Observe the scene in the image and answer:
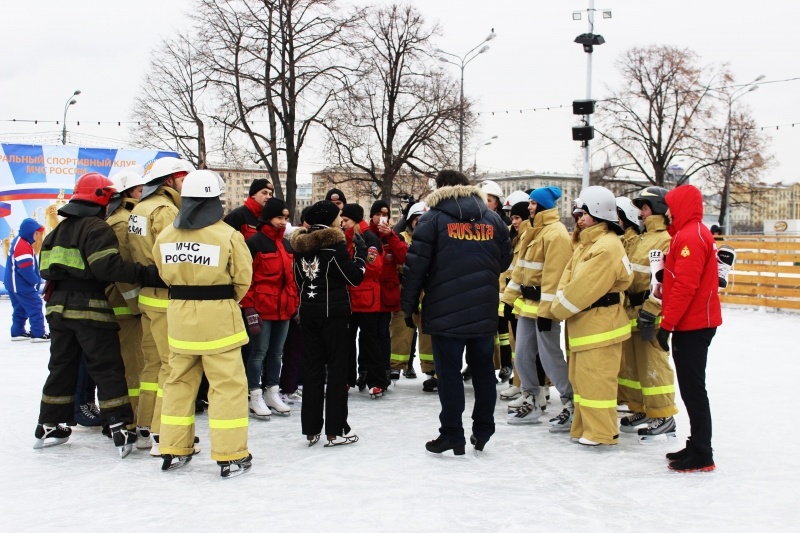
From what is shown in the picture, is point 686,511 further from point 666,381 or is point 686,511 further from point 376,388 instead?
point 376,388

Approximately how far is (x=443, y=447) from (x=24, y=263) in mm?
7901

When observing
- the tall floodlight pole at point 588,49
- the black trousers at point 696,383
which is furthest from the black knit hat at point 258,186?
the tall floodlight pole at point 588,49

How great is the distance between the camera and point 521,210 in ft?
21.3

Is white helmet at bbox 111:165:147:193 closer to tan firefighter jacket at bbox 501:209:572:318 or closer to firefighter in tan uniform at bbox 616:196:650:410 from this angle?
tan firefighter jacket at bbox 501:209:572:318

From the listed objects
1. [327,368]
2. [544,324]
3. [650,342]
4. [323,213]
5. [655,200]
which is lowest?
[327,368]

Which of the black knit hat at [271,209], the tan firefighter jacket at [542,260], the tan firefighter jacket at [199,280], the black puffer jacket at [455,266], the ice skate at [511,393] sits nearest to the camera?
the tan firefighter jacket at [199,280]

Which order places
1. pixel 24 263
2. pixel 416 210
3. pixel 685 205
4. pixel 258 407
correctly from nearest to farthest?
1. pixel 685 205
2. pixel 258 407
3. pixel 416 210
4. pixel 24 263

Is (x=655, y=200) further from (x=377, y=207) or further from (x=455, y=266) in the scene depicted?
(x=377, y=207)

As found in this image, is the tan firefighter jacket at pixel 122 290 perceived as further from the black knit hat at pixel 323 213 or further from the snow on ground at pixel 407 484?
the black knit hat at pixel 323 213

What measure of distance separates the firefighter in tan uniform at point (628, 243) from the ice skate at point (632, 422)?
154 mm

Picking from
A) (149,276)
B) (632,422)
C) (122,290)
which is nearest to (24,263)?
(122,290)

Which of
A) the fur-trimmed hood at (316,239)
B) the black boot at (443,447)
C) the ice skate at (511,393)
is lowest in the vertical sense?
the ice skate at (511,393)

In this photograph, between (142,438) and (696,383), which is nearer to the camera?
(696,383)

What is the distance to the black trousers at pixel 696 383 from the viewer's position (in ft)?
15.0
